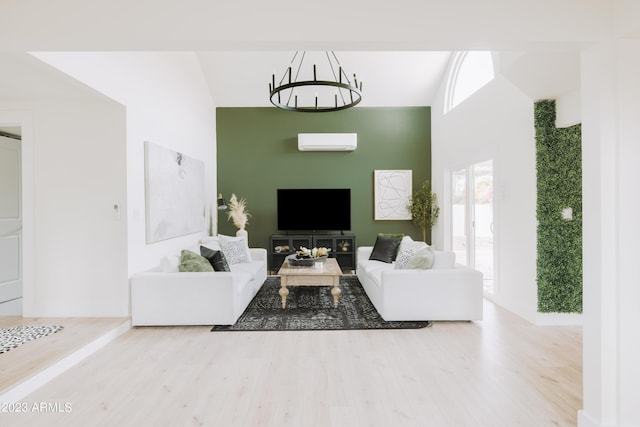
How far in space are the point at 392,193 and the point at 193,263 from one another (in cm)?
436

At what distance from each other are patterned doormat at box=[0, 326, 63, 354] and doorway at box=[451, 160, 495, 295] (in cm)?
512

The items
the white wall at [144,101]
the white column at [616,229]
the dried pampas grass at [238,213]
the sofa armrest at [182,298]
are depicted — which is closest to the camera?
the white column at [616,229]

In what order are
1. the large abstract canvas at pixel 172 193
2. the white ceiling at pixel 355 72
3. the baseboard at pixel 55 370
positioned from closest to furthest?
the baseboard at pixel 55 370, the large abstract canvas at pixel 172 193, the white ceiling at pixel 355 72

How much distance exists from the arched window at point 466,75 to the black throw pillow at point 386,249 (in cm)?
254

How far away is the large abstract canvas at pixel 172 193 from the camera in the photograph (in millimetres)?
4219

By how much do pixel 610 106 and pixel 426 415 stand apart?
204cm

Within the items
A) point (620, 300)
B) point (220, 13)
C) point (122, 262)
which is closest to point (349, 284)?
point (122, 262)

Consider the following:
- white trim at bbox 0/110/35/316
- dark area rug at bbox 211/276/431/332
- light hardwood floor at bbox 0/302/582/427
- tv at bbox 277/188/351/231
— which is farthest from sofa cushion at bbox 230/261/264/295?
white trim at bbox 0/110/35/316

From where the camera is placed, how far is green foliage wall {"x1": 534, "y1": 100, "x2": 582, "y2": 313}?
12.3ft

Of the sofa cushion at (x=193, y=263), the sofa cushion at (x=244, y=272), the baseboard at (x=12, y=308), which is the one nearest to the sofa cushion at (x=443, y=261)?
the sofa cushion at (x=244, y=272)

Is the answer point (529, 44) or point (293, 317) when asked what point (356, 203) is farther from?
point (529, 44)

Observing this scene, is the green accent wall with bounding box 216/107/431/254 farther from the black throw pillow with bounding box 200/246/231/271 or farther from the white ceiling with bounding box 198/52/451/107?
the black throw pillow with bounding box 200/246/231/271

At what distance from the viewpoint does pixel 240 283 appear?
409cm

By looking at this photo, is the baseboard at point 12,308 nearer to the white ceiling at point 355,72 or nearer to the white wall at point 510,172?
the white ceiling at point 355,72
